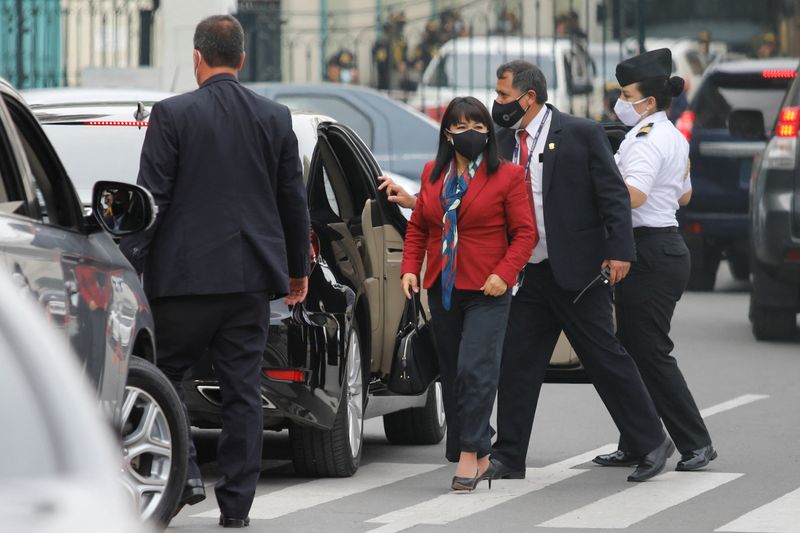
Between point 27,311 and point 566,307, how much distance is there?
17.8 ft

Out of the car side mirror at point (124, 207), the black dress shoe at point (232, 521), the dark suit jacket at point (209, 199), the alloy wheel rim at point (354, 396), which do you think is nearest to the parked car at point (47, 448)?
the car side mirror at point (124, 207)

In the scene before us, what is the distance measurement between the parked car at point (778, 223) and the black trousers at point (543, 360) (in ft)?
18.3

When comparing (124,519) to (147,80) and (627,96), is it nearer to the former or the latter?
(627,96)

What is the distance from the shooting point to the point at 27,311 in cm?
250

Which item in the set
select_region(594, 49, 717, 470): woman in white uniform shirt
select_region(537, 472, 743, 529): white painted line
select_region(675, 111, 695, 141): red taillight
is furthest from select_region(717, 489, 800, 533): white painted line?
select_region(675, 111, 695, 141): red taillight

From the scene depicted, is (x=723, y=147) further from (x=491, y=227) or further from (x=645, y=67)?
(x=491, y=227)

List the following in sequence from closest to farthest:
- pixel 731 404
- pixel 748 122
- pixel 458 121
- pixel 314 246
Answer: pixel 458 121
pixel 314 246
pixel 731 404
pixel 748 122

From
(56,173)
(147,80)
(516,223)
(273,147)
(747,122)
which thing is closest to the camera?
(56,173)

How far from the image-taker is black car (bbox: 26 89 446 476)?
7.33 meters

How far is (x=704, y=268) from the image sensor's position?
17672mm

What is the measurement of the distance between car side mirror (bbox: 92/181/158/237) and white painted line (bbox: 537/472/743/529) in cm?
183

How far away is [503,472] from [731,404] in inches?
117

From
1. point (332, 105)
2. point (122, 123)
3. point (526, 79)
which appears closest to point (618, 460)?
point (526, 79)

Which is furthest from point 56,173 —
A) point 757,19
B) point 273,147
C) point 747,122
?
point 757,19
